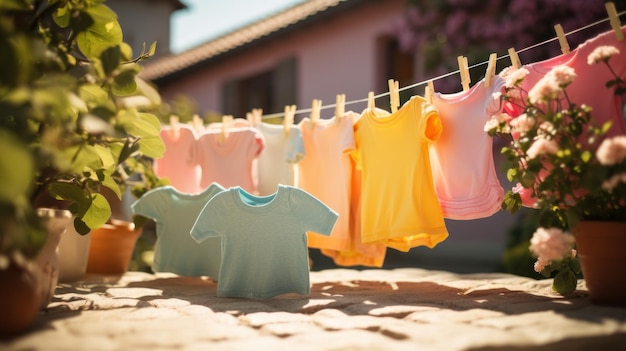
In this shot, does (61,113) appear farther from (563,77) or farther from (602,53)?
(602,53)

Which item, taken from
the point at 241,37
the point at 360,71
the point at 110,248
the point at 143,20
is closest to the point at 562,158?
the point at 110,248

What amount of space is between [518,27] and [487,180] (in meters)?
3.58

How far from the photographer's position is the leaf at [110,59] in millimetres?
2074

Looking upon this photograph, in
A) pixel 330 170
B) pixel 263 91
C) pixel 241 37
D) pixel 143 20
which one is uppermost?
pixel 143 20

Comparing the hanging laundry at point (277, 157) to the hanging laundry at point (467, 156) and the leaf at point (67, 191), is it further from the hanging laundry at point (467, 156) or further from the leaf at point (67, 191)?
the leaf at point (67, 191)

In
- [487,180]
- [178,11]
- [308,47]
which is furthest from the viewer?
[178,11]

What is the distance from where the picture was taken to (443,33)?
662cm

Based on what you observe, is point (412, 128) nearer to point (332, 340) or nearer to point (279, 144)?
point (279, 144)

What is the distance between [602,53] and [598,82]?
27cm

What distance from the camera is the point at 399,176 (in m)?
3.14

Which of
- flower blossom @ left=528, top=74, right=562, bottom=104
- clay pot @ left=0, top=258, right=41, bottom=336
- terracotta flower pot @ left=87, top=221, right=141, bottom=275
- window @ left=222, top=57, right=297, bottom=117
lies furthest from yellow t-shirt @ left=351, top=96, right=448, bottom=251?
window @ left=222, top=57, right=297, bottom=117

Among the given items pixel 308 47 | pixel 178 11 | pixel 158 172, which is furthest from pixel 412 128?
pixel 178 11

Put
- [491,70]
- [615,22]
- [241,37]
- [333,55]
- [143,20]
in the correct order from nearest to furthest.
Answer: [615,22] → [491,70] → [333,55] → [241,37] → [143,20]

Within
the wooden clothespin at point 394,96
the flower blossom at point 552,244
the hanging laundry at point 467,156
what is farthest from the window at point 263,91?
the flower blossom at point 552,244
